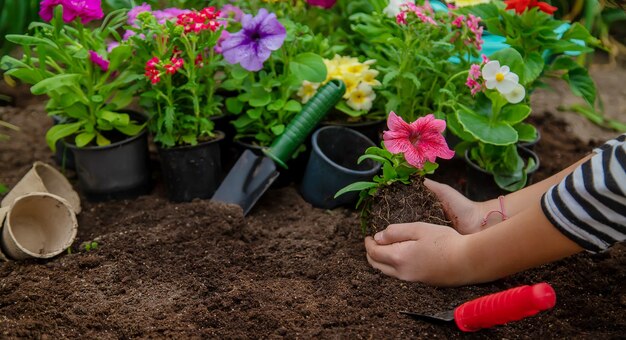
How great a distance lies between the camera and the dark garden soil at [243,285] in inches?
59.5

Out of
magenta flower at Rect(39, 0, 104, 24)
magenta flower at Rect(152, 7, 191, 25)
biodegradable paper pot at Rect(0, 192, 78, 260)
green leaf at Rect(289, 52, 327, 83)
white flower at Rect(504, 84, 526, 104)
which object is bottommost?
biodegradable paper pot at Rect(0, 192, 78, 260)

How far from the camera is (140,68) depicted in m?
2.10

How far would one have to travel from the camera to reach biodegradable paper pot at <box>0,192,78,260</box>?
1873mm

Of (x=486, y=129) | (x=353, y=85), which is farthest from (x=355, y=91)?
(x=486, y=129)

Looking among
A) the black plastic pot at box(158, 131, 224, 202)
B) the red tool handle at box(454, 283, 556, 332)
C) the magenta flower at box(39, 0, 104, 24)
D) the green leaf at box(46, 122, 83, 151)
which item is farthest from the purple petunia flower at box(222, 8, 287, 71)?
the red tool handle at box(454, 283, 556, 332)

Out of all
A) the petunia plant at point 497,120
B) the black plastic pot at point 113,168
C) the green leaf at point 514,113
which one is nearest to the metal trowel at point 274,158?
the black plastic pot at point 113,168

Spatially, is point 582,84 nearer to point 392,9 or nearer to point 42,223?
point 392,9

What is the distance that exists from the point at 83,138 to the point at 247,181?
49cm

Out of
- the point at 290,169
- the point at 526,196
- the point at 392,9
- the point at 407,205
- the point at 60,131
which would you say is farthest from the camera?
the point at 290,169

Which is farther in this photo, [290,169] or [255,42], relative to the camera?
[290,169]

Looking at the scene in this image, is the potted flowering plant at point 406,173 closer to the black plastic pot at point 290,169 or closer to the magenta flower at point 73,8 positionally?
the black plastic pot at point 290,169

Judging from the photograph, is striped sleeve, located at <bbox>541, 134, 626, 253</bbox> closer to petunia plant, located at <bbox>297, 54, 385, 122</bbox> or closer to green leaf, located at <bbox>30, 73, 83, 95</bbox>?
petunia plant, located at <bbox>297, 54, 385, 122</bbox>

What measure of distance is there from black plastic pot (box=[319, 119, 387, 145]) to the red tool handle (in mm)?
884

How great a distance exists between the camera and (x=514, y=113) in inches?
77.5
